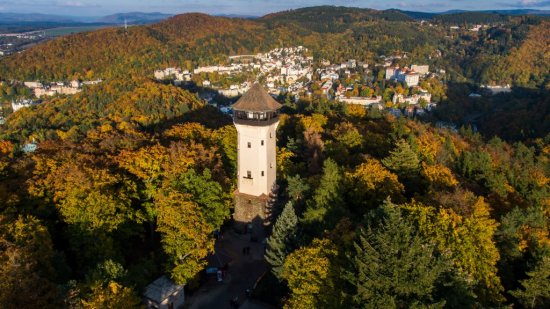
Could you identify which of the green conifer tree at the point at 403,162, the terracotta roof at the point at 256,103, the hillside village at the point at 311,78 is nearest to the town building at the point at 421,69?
the hillside village at the point at 311,78

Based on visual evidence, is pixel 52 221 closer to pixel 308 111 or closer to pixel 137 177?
pixel 137 177

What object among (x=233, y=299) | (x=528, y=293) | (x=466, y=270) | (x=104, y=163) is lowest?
(x=233, y=299)

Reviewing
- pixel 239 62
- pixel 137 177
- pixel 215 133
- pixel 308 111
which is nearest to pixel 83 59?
pixel 239 62

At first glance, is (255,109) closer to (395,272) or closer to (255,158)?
(255,158)

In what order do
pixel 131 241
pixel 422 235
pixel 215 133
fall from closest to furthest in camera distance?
1. pixel 422 235
2. pixel 131 241
3. pixel 215 133

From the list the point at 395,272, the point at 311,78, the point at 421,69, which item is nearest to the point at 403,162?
the point at 395,272

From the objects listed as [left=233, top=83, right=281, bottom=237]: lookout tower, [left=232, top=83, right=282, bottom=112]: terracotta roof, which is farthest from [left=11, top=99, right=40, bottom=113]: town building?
[left=232, top=83, right=282, bottom=112]: terracotta roof

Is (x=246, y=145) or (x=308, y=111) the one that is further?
(x=308, y=111)
